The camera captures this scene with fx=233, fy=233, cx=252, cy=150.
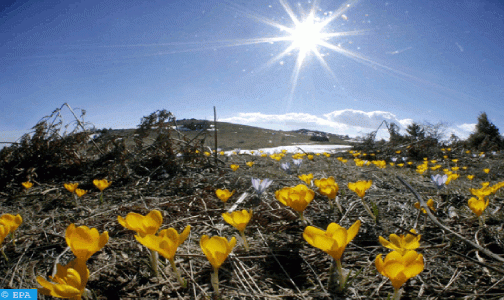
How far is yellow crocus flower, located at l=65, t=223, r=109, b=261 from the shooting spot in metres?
0.89

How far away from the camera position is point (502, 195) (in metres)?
2.13

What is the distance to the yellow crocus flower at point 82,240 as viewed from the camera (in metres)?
0.89

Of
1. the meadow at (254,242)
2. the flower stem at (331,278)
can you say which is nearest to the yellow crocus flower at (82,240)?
the meadow at (254,242)

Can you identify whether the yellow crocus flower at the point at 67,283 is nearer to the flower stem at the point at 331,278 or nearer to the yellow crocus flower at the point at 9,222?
the yellow crocus flower at the point at 9,222

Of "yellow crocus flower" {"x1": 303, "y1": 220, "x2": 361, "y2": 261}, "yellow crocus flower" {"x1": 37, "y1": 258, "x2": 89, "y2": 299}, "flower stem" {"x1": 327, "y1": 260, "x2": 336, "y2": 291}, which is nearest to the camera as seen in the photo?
"yellow crocus flower" {"x1": 37, "y1": 258, "x2": 89, "y2": 299}

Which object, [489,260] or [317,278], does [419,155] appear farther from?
[317,278]

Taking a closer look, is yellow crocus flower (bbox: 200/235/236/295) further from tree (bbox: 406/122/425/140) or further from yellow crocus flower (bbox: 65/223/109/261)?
tree (bbox: 406/122/425/140)

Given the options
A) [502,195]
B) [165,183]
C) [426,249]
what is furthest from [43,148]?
[502,195]

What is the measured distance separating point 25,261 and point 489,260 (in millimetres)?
2371

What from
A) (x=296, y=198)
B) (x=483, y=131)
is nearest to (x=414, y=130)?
(x=483, y=131)

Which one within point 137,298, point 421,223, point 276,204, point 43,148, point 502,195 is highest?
point 43,148

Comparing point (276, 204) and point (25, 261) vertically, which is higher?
point (276, 204)

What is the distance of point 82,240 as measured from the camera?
91 centimetres

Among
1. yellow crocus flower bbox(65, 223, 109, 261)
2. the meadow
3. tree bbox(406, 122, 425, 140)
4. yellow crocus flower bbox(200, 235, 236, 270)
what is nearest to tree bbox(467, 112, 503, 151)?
tree bbox(406, 122, 425, 140)
